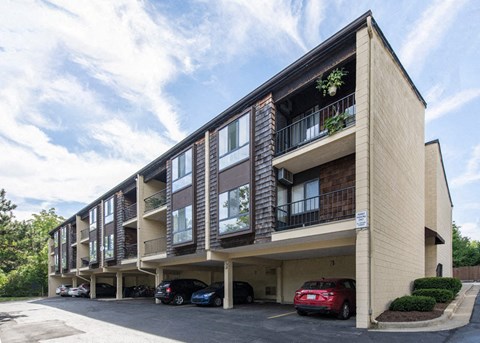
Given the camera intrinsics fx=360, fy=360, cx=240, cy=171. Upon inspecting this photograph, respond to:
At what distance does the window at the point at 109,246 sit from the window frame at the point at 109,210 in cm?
129

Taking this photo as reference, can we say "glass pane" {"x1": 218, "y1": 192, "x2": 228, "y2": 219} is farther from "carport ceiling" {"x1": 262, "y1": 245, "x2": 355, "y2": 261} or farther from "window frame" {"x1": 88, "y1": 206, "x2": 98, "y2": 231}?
"window frame" {"x1": 88, "y1": 206, "x2": 98, "y2": 231}

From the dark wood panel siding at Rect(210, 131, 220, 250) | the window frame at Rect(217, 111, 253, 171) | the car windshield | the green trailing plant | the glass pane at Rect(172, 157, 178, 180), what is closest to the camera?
the green trailing plant

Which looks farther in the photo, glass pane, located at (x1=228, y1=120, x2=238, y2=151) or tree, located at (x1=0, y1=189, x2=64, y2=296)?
tree, located at (x1=0, y1=189, x2=64, y2=296)

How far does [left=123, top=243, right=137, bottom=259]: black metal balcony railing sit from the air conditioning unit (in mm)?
14832

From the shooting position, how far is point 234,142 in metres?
15.7

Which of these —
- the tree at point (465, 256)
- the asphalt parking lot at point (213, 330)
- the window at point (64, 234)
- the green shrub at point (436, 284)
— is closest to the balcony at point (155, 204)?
the asphalt parking lot at point (213, 330)

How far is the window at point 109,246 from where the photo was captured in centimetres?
2740

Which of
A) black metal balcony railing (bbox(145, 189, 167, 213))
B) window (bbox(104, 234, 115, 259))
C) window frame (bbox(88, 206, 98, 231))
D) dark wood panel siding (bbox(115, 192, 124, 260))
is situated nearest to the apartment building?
black metal balcony railing (bbox(145, 189, 167, 213))

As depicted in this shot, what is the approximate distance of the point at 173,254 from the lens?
63.4ft

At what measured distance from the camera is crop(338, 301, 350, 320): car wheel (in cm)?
1179

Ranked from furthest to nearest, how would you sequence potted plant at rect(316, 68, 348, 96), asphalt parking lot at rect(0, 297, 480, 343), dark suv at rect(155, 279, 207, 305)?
1. dark suv at rect(155, 279, 207, 305)
2. potted plant at rect(316, 68, 348, 96)
3. asphalt parking lot at rect(0, 297, 480, 343)

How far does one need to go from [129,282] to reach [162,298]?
1890cm

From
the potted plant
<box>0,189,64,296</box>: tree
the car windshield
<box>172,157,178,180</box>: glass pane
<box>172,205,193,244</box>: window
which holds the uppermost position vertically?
the potted plant

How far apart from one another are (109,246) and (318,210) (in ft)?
65.5
